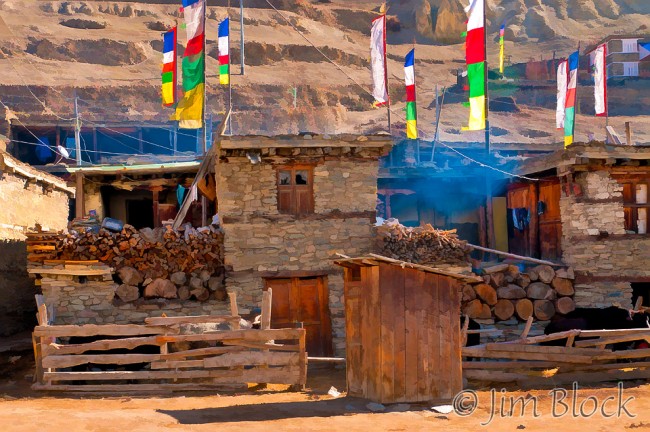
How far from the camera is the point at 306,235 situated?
1773cm

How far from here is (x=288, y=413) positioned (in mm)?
11008

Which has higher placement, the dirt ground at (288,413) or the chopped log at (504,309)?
the chopped log at (504,309)

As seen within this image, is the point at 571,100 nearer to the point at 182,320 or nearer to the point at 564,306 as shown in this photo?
the point at 564,306

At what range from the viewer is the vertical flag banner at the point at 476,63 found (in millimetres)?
20047

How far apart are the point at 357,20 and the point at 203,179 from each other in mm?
60847

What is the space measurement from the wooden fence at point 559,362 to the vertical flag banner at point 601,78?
10.4 metres

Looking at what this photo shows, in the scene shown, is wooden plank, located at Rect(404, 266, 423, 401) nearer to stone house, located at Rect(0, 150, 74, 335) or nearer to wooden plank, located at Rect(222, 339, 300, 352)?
wooden plank, located at Rect(222, 339, 300, 352)

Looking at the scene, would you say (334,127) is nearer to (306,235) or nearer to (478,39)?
(478,39)

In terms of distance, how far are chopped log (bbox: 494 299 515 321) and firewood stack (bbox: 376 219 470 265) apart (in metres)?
1.38

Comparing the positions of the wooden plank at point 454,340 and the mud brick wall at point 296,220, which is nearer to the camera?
the wooden plank at point 454,340

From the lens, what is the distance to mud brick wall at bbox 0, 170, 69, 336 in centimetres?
2130

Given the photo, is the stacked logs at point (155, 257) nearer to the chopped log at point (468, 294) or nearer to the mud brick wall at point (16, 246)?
the mud brick wall at point (16, 246)

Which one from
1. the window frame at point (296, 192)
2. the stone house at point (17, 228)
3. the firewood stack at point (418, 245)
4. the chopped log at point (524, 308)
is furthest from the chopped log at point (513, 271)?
the stone house at point (17, 228)

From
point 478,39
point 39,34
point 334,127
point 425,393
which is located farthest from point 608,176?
point 39,34
